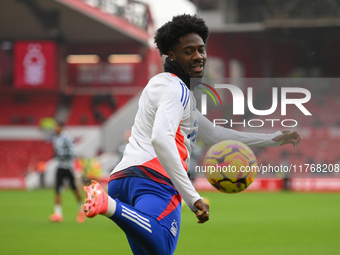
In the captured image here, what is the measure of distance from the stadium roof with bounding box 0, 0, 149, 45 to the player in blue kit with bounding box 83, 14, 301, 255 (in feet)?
97.6

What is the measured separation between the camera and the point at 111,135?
3397cm

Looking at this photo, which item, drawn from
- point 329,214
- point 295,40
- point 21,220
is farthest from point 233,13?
point 21,220

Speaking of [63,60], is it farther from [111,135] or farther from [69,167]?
[69,167]

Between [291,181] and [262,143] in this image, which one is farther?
[291,181]

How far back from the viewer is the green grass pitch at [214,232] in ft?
30.8

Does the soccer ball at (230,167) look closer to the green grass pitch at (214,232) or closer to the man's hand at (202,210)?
the man's hand at (202,210)

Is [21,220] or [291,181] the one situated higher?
[21,220]

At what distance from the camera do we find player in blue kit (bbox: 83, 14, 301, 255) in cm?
396

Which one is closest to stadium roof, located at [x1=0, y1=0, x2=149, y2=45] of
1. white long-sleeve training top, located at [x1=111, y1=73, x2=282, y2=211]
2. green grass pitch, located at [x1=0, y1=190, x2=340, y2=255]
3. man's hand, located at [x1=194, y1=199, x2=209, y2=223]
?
green grass pitch, located at [x1=0, y1=190, x2=340, y2=255]

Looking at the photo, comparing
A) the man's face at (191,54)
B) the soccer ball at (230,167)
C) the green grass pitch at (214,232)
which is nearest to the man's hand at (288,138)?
the soccer ball at (230,167)

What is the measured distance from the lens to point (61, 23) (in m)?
35.2

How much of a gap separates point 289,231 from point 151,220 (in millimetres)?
8380

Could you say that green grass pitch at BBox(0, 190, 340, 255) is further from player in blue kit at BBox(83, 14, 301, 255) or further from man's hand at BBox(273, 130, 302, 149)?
player in blue kit at BBox(83, 14, 301, 255)

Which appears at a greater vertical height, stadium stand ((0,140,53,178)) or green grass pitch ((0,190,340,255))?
green grass pitch ((0,190,340,255))
